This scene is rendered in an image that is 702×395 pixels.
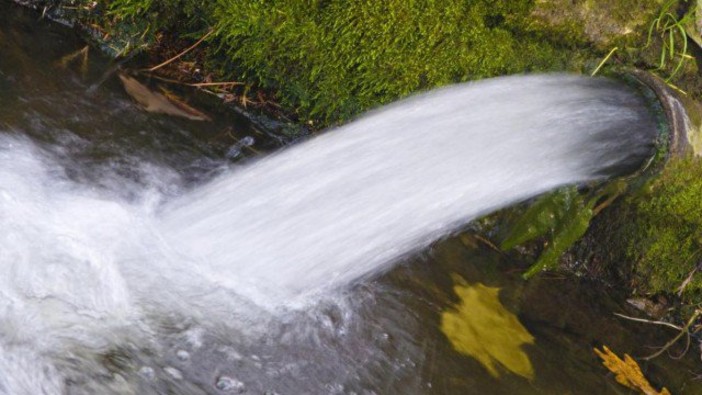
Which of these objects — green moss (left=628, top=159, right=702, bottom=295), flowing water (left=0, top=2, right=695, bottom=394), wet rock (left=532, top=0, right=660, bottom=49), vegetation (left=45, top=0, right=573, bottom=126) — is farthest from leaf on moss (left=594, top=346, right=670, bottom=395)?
wet rock (left=532, top=0, right=660, bottom=49)

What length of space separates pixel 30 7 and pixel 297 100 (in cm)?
169

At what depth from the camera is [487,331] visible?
12.4 feet

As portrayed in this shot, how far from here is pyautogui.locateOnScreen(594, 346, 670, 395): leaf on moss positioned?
12.6 feet

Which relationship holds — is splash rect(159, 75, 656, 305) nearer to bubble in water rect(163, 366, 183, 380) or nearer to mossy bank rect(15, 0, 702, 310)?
mossy bank rect(15, 0, 702, 310)

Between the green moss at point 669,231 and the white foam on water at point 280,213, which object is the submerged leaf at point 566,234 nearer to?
the white foam on water at point 280,213

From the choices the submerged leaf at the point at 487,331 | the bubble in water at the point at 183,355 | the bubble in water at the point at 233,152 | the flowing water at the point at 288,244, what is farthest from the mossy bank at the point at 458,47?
the bubble in water at the point at 183,355

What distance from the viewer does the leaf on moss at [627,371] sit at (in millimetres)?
3846

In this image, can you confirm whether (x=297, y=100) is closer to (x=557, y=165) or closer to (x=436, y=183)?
(x=436, y=183)

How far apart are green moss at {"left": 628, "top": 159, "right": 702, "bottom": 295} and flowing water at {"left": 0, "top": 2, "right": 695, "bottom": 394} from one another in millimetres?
238

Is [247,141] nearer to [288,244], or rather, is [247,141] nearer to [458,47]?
[288,244]

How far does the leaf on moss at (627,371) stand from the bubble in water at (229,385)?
2.04 meters

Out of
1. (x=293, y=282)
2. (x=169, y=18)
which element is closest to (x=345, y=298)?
(x=293, y=282)

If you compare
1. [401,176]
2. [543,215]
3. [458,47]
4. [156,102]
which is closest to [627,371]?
[543,215]

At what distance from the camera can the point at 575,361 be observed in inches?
151
